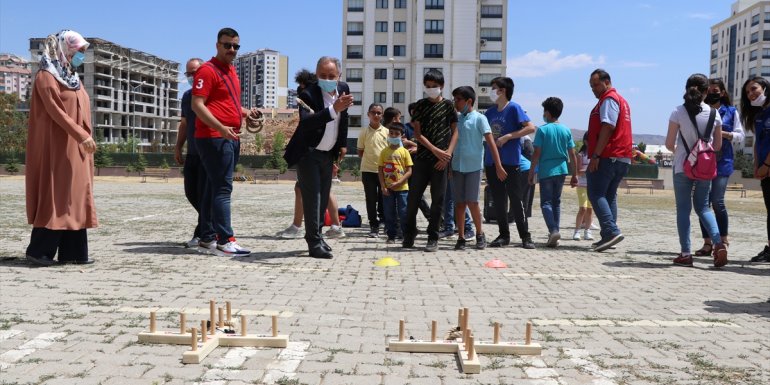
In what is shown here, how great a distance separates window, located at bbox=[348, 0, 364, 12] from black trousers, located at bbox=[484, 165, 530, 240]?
7986 centimetres

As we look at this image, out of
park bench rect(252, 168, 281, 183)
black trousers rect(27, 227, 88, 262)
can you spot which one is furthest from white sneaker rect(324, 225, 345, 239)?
→ park bench rect(252, 168, 281, 183)

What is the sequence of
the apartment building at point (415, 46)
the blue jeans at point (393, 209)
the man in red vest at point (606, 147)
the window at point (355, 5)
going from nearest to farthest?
1. the man in red vest at point (606, 147)
2. the blue jeans at point (393, 209)
3. the apartment building at point (415, 46)
4. the window at point (355, 5)

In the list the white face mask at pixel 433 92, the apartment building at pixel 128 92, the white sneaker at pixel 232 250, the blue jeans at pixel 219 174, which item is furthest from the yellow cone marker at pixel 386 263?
the apartment building at pixel 128 92

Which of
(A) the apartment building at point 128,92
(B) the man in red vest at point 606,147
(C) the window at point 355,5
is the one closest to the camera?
(B) the man in red vest at point 606,147

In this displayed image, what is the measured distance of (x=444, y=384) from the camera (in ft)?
10.4

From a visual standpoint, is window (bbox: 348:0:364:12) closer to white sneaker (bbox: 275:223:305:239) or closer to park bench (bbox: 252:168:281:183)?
park bench (bbox: 252:168:281:183)

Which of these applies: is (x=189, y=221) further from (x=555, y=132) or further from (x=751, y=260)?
(x=751, y=260)

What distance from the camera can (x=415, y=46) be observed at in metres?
84.8

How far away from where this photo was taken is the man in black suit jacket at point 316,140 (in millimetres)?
7504

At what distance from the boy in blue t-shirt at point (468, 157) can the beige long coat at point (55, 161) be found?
408cm

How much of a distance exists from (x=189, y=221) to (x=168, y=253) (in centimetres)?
483

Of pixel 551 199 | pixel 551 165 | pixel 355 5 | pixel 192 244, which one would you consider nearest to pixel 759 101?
pixel 551 165

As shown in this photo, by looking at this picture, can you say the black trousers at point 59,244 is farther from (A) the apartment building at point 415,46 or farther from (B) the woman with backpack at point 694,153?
(A) the apartment building at point 415,46

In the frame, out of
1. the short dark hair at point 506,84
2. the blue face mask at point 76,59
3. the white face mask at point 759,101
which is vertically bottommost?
the white face mask at point 759,101
